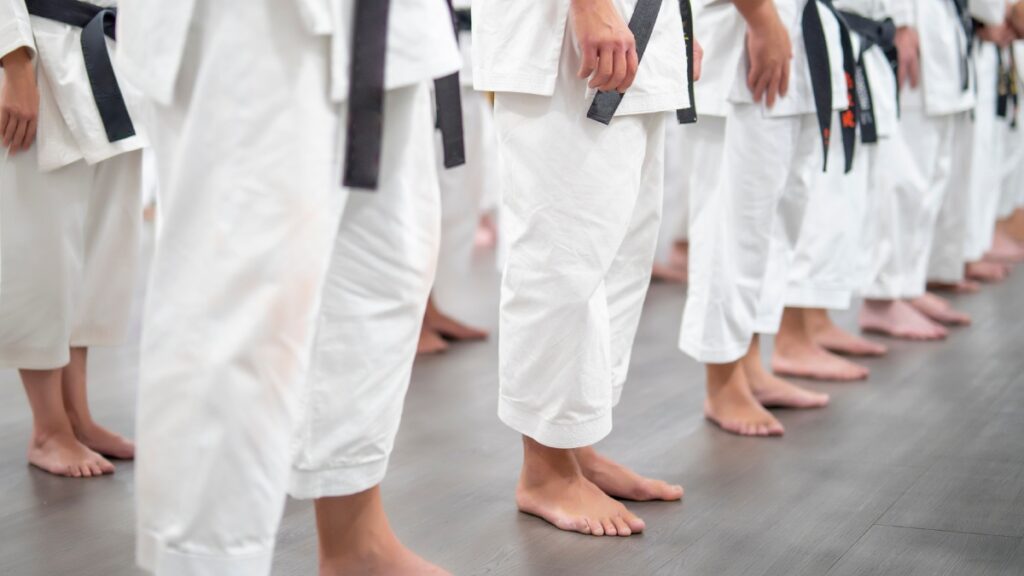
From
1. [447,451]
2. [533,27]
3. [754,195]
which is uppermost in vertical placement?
[533,27]

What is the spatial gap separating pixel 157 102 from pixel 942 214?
383 cm

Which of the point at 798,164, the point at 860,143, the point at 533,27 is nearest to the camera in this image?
the point at 533,27

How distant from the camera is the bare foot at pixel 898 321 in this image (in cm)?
368

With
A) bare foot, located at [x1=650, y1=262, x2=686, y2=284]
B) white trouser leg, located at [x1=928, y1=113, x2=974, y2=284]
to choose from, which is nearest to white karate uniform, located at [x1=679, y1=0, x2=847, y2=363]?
white trouser leg, located at [x1=928, y1=113, x2=974, y2=284]

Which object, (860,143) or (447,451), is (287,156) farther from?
(860,143)

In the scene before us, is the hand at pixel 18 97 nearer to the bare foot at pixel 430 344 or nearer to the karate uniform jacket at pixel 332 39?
the karate uniform jacket at pixel 332 39

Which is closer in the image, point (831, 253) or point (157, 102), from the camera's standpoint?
point (157, 102)

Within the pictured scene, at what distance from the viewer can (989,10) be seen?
3928 millimetres

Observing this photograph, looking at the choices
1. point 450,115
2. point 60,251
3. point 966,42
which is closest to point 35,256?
point 60,251

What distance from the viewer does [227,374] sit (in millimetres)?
1156

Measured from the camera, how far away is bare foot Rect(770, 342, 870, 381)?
3.10 meters

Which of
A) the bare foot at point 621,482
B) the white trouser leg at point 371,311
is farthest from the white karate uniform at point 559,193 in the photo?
the white trouser leg at point 371,311

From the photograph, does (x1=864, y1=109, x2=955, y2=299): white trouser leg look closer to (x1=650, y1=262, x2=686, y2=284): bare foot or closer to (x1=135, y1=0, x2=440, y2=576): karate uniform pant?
(x1=650, y1=262, x2=686, y2=284): bare foot

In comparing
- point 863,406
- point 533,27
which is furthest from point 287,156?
point 863,406
